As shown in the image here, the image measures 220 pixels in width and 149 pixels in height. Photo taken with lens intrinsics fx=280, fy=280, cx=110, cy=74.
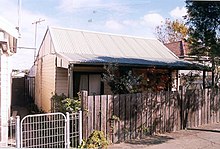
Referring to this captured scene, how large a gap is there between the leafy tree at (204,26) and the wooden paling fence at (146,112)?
1988mm

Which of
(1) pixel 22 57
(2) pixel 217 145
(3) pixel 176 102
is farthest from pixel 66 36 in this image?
(1) pixel 22 57

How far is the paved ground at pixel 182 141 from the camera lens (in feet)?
27.8

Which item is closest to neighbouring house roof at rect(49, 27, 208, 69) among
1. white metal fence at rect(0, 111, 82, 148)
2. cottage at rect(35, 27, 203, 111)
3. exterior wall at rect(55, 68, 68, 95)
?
cottage at rect(35, 27, 203, 111)

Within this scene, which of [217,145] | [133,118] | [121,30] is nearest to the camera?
[217,145]

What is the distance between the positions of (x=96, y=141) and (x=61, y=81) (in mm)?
5677

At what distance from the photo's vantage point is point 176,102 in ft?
35.4

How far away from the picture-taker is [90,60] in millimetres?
11383

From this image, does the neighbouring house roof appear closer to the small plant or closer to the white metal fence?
the white metal fence

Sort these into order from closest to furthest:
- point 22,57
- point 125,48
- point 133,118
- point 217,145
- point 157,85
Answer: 1. point 217,145
2. point 133,118
3. point 157,85
4. point 125,48
5. point 22,57

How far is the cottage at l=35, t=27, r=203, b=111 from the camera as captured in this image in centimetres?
1205

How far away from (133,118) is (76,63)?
10.0 ft

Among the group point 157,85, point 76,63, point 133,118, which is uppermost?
point 76,63

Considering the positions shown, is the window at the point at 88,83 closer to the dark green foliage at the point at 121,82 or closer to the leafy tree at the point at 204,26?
the dark green foliage at the point at 121,82

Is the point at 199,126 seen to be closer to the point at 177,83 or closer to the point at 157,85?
the point at 157,85
